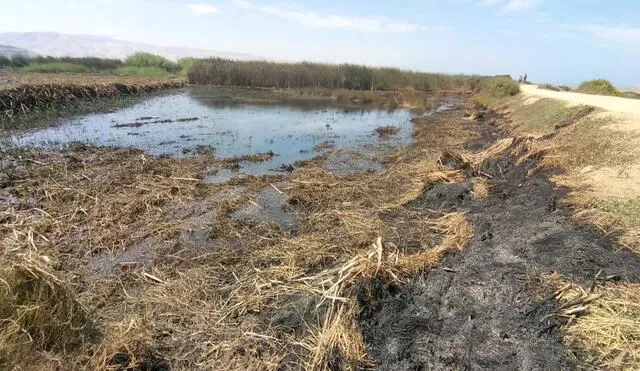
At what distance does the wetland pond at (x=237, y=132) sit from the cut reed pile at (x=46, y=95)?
179 centimetres

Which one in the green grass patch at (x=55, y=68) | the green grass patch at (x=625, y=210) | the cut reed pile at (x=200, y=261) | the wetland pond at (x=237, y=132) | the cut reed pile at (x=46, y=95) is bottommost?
the cut reed pile at (x=200, y=261)

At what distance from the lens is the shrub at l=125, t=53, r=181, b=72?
156 ft

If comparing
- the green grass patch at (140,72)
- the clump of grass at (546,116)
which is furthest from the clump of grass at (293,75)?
the clump of grass at (546,116)

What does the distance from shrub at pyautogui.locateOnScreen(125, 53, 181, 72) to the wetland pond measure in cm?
2555

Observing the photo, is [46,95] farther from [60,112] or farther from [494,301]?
[494,301]

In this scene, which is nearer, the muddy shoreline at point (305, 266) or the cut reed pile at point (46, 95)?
the muddy shoreline at point (305, 266)

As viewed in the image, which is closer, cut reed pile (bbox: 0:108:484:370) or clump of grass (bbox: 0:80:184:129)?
cut reed pile (bbox: 0:108:484:370)

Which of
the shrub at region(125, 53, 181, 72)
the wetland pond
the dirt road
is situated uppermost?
the shrub at region(125, 53, 181, 72)

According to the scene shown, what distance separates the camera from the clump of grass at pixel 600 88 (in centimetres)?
2417

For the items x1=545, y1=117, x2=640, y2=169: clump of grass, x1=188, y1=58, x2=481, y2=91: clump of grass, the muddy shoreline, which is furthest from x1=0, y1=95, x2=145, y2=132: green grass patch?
x1=545, y1=117, x2=640, y2=169: clump of grass

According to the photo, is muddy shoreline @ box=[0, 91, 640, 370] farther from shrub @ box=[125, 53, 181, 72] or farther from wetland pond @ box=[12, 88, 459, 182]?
shrub @ box=[125, 53, 181, 72]

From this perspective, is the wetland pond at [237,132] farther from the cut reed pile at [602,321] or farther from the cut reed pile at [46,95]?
the cut reed pile at [602,321]

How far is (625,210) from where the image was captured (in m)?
5.43

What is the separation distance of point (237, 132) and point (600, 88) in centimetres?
2385
